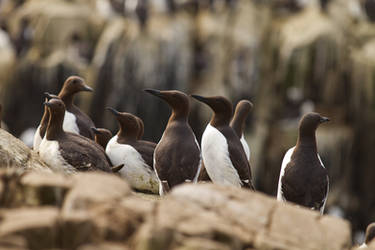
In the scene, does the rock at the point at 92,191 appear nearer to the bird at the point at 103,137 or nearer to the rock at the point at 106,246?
the rock at the point at 106,246

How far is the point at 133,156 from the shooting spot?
7605 millimetres

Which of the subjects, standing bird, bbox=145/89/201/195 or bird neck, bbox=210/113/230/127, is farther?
bird neck, bbox=210/113/230/127

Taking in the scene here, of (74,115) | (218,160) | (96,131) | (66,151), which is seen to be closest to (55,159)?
(66,151)

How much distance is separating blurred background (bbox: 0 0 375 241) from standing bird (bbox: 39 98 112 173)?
11721 mm

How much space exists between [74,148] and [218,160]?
54.9 inches

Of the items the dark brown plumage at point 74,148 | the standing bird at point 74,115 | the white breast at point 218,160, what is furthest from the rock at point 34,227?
the standing bird at point 74,115

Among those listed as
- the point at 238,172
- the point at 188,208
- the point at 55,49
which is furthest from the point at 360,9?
the point at 188,208

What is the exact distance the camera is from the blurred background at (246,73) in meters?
19.4

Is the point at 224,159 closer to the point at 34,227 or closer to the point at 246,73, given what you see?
the point at 34,227

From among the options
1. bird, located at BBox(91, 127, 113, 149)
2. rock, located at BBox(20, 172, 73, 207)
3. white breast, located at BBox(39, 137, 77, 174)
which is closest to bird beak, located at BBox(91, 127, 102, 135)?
bird, located at BBox(91, 127, 113, 149)

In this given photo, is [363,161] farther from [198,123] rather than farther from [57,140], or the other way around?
[57,140]

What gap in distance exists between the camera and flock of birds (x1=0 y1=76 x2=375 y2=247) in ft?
22.4

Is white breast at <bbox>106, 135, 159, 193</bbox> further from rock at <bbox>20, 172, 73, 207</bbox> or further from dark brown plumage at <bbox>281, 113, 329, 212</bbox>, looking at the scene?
rock at <bbox>20, 172, 73, 207</bbox>

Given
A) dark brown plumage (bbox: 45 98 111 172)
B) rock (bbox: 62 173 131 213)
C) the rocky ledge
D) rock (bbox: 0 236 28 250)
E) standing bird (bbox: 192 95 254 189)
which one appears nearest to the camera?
rock (bbox: 0 236 28 250)
